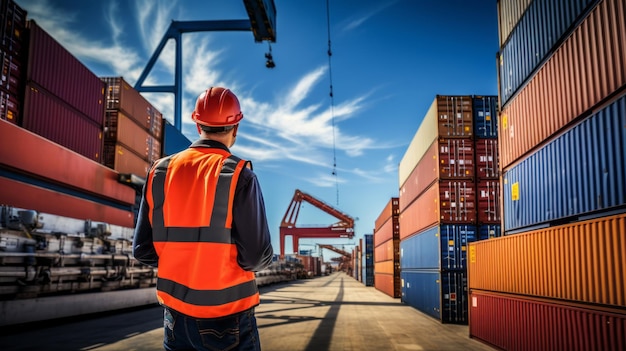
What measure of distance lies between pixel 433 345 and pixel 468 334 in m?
2.87

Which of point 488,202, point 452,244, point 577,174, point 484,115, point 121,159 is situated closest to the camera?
point 577,174

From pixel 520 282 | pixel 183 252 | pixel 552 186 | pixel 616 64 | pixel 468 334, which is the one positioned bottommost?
pixel 468 334

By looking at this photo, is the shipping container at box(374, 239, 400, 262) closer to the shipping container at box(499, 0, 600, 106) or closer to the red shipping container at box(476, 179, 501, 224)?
the red shipping container at box(476, 179, 501, 224)

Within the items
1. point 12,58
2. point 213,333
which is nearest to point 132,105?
point 12,58

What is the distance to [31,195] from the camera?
14312 mm

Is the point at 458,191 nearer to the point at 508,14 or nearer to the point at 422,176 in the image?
the point at 422,176

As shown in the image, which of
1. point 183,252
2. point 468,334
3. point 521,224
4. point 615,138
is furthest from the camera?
point 468,334

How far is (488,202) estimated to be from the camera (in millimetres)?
15664

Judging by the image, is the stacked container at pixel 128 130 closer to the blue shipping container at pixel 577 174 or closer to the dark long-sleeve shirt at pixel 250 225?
the blue shipping container at pixel 577 174

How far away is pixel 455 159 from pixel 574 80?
25.4 feet

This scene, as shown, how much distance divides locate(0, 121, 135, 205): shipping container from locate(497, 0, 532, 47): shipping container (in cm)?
1344

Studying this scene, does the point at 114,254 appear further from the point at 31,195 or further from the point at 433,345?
the point at 433,345

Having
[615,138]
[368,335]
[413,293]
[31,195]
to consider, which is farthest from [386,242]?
[615,138]

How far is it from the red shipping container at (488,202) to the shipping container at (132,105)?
51.2 ft
